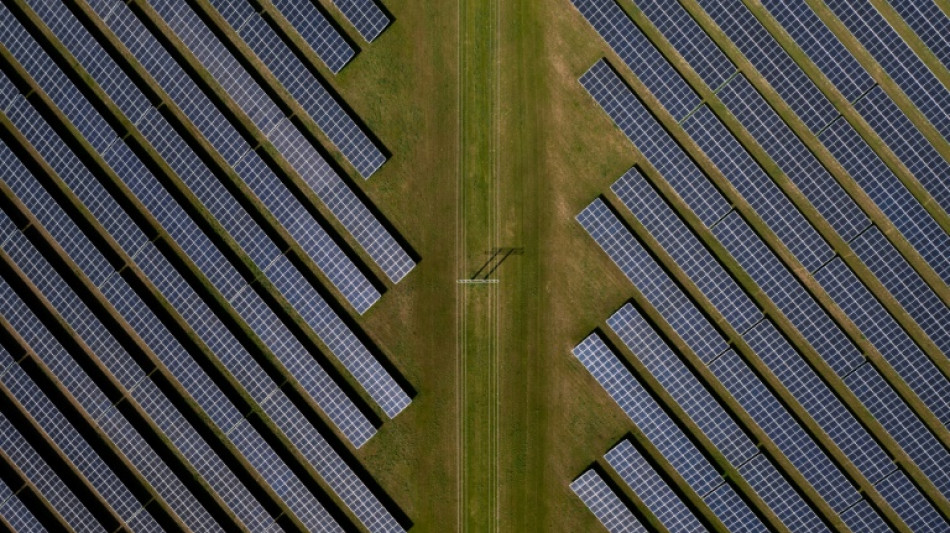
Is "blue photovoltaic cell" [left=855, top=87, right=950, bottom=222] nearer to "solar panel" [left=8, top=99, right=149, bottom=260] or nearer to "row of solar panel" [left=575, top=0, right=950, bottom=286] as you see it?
"row of solar panel" [left=575, top=0, right=950, bottom=286]

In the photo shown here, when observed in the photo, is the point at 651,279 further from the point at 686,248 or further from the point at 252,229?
the point at 252,229

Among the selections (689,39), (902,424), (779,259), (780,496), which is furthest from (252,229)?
(902,424)

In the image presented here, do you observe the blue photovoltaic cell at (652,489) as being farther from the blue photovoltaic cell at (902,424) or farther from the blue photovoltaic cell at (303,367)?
the blue photovoltaic cell at (303,367)

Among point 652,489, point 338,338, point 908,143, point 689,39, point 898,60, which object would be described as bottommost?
point 652,489

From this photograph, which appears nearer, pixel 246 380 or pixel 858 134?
pixel 858 134

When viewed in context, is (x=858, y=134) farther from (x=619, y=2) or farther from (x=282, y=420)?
(x=282, y=420)

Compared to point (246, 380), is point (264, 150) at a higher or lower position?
higher

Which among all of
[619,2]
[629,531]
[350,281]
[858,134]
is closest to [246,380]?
[350,281]
